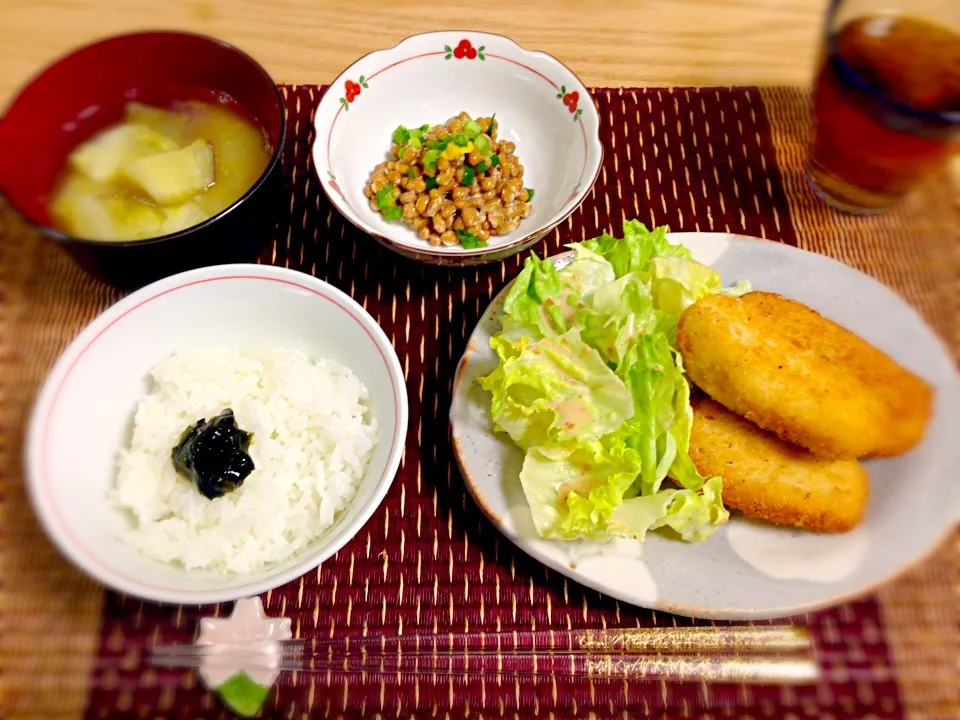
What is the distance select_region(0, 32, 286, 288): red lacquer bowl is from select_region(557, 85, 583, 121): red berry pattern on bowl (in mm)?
742

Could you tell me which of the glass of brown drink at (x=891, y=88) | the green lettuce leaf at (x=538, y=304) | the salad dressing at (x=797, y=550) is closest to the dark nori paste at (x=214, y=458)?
the green lettuce leaf at (x=538, y=304)

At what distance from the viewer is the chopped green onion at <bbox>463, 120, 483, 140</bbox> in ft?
5.94

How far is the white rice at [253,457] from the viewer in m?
1.30

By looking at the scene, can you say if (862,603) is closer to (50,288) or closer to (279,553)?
(279,553)

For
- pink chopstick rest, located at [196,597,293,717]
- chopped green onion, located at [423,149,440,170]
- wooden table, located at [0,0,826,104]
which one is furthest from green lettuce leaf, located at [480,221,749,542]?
wooden table, located at [0,0,826,104]

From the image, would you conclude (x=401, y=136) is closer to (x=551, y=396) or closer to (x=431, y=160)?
(x=431, y=160)

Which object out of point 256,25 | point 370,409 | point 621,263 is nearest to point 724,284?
point 621,263

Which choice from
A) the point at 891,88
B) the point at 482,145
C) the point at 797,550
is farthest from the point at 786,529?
the point at 482,145

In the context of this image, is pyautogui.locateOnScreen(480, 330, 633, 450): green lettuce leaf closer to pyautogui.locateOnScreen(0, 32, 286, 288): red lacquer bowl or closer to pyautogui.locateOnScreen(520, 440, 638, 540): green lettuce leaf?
pyautogui.locateOnScreen(520, 440, 638, 540): green lettuce leaf

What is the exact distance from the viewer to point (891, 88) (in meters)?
1.25

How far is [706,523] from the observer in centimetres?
133

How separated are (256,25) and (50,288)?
1.21 meters

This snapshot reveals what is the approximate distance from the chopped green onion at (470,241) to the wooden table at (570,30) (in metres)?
0.82

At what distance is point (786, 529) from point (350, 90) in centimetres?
150
